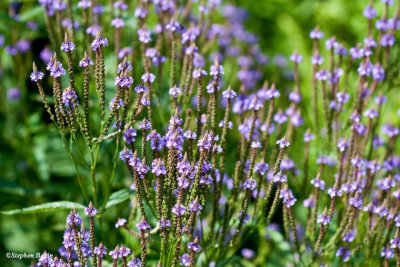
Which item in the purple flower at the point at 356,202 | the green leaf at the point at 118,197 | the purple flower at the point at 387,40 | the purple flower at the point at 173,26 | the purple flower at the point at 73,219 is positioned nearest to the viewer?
the purple flower at the point at 73,219

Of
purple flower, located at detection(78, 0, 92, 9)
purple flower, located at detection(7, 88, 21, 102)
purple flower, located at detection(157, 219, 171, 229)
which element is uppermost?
purple flower, located at detection(7, 88, 21, 102)

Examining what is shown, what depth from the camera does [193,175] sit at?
7.77 ft

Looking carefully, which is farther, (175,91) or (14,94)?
(14,94)

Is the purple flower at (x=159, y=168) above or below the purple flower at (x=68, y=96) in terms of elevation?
below

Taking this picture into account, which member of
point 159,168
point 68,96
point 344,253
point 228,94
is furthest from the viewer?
point 344,253

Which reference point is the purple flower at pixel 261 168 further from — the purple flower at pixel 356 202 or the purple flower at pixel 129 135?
the purple flower at pixel 129 135

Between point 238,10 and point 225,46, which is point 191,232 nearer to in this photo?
point 225,46

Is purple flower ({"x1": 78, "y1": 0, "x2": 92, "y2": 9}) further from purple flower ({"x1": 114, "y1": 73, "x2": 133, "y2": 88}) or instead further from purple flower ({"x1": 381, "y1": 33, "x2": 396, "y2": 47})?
purple flower ({"x1": 381, "y1": 33, "x2": 396, "y2": 47})

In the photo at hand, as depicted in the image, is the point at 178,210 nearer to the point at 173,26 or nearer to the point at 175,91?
the point at 175,91

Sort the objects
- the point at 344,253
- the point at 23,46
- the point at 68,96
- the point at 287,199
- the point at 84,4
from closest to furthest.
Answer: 1. the point at 68,96
2. the point at 287,199
3. the point at 344,253
4. the point at 84,4
5. the point at 23,46

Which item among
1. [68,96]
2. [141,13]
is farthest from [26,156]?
[68,96]

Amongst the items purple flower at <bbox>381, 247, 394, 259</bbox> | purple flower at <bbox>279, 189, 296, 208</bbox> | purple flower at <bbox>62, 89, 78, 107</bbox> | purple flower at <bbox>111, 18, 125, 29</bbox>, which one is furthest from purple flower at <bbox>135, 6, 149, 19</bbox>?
purple flower at <bbox>381, 247, 394, 259</bbox>

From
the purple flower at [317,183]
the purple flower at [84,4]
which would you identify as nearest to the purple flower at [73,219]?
the purple flower at [317,183]

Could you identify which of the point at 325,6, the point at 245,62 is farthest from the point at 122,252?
the point at 325,6
